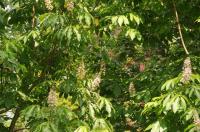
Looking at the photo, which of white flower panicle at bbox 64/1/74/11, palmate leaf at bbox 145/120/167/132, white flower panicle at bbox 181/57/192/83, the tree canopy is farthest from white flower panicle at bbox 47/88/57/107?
white flower panicle at bbox 181/57/192/83

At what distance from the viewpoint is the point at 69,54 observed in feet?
18.8

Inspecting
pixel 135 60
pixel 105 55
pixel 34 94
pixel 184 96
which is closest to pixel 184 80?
pixel 184 96

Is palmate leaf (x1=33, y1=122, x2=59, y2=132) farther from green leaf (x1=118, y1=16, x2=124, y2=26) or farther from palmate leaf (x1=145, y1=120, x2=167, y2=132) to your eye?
green leaf (x1=118, y1=16, x2=124, y2=26)

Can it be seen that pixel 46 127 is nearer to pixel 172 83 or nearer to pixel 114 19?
pixel 172 83

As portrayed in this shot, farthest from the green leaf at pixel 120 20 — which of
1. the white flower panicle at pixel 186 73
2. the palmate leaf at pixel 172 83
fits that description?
the white flower panicle at pixel 186 73

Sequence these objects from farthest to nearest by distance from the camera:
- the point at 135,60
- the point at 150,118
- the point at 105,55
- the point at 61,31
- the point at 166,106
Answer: the point at 135,60, the point at 105,55, the point at 150,118, the point at 61,31, the point at 166,106

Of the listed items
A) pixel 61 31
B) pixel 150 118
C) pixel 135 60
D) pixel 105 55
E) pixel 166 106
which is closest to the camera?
pixel 166 106

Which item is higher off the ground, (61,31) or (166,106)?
(61,31)

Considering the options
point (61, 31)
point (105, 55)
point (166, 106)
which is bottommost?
point (166, 106)

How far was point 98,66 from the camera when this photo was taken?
631 cm

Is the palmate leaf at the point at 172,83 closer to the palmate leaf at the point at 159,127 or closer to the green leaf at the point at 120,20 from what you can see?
the palmate leaf at the point at 159,127

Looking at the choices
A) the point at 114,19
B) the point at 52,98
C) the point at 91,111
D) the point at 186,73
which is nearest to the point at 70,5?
the point at 114,19

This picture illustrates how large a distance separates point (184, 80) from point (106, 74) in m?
2.06

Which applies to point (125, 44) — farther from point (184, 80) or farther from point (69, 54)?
point (184, 80)
